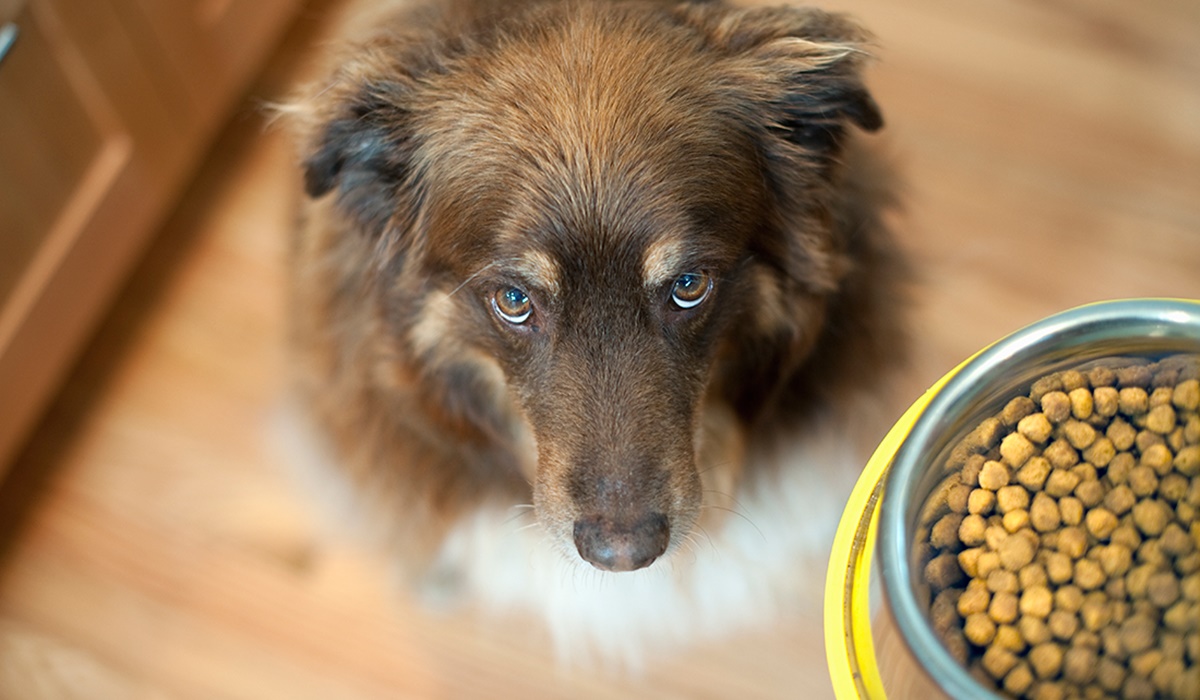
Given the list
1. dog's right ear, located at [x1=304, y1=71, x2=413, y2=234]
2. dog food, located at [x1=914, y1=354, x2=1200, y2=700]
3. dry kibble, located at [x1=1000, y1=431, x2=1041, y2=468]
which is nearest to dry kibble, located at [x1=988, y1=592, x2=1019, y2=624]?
dog food, located at [x1=914, y1=354, x2=1200, y2=700]

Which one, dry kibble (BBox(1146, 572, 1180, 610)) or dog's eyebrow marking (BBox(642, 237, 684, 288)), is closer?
dry kibble (BBox(1146, 572, 1180, 610))

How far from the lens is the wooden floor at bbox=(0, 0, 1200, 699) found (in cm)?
171

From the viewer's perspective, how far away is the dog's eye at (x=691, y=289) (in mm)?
1101

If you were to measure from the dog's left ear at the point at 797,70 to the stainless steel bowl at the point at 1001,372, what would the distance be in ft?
1.28

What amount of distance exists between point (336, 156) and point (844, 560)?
2.20ft

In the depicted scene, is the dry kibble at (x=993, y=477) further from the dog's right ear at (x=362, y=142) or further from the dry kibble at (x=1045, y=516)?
the dog's right ear at (x=362, y=142)

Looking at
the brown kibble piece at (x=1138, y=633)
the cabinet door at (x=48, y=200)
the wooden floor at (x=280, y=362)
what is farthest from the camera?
the wooden floor at (x=280, y=362)

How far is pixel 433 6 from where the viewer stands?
1273 mm

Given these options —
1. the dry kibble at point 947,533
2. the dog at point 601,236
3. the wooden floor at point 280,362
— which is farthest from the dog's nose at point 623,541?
the wooden floor at point 280,362

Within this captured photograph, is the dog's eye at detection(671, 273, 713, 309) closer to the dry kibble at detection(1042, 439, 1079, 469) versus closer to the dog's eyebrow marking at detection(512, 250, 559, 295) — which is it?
the dog's eyebrow marking at detection(512, 250, 559, 295)

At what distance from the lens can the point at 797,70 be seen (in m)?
1.11

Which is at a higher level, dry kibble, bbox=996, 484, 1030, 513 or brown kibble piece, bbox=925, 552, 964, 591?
dry kibble, bbox=996, 484, 1030, 513

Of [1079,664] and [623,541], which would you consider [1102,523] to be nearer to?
[1079,664]

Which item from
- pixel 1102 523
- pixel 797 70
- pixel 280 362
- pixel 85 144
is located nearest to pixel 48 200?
pixel 85 144
